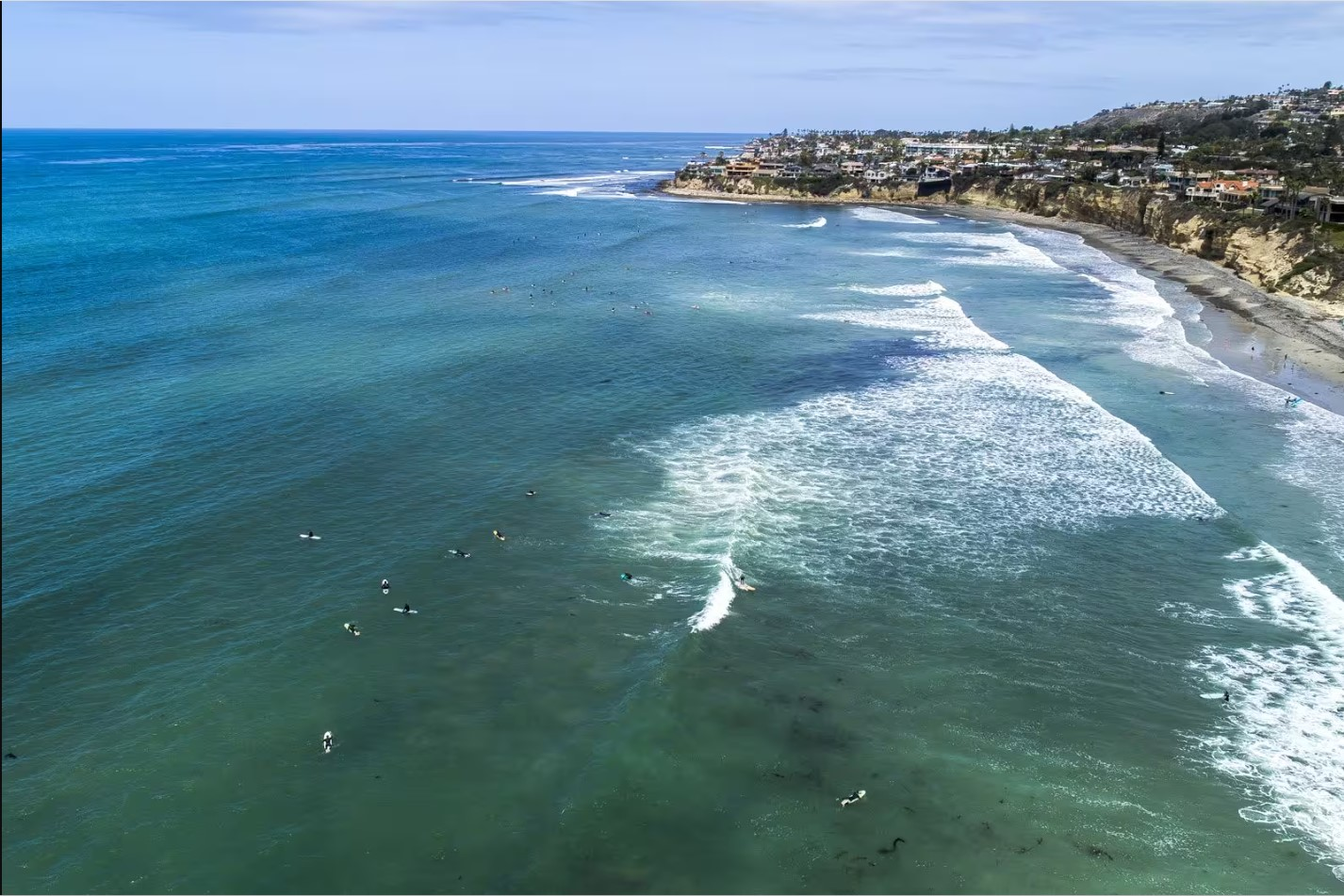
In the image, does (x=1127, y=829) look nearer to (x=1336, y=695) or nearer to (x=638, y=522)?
(x=1336, y=695)

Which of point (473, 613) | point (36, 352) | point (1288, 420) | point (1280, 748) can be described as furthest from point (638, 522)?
point (36, 352)

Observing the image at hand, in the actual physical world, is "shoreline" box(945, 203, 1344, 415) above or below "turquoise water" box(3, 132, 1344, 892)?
above

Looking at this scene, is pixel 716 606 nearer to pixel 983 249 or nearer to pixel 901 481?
pixel 901 481

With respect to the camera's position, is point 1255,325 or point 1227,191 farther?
point 1227,191

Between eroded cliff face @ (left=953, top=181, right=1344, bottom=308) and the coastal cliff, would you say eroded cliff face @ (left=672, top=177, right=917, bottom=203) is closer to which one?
the coastal cliff

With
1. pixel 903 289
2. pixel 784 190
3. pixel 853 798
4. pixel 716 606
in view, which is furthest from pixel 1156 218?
pixel 853 798

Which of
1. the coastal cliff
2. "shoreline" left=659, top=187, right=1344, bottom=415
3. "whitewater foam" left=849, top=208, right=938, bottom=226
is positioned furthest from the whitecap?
"shoreline" left=659, top=187, right=1344, bottom=415

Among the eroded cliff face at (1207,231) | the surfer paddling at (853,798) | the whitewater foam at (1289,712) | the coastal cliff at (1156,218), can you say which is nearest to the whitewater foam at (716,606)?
→ the surfer paddling at (853,798)
